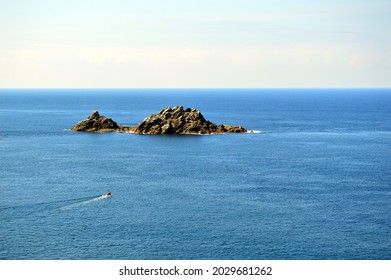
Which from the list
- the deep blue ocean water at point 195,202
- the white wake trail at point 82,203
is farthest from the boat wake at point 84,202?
the deep blue ocean water at point 195,202

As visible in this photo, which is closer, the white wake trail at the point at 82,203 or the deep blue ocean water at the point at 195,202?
the deep blue ocean water at the point at 195,202

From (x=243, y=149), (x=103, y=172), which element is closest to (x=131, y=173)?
(x=103, y=172)

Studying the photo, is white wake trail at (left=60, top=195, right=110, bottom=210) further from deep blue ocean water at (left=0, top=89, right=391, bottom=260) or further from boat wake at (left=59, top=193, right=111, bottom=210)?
deep blue ocean water at (left=0, top=89, right=391, bottom=260)

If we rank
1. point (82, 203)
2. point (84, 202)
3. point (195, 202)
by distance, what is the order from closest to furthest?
point (82, 203) < point (84, 202) < point (195, 202)

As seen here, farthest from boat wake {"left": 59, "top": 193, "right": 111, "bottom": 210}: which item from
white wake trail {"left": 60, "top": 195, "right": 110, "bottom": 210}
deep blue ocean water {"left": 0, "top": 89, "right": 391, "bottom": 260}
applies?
deep blue ocean water {"left": 0, "top": 89, "right": 391, "bottom": 260}

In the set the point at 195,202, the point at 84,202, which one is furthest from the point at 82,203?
the point at 195,202

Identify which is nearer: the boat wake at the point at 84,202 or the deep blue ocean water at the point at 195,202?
the deep blue ocean water at the point at 195,202

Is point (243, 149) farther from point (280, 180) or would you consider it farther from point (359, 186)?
point (359, 186)

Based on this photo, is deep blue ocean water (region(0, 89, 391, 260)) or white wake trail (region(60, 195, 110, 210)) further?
white wake trail (region(60, 195, 110, 210))

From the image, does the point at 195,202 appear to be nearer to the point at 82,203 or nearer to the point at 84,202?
the point at 84,202

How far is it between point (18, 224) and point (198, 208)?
33.5 m

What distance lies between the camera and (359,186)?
123812 mm

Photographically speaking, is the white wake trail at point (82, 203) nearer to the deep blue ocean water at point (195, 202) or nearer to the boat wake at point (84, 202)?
the boat wake at point (84, 202)

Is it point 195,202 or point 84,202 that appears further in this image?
point 195,202
